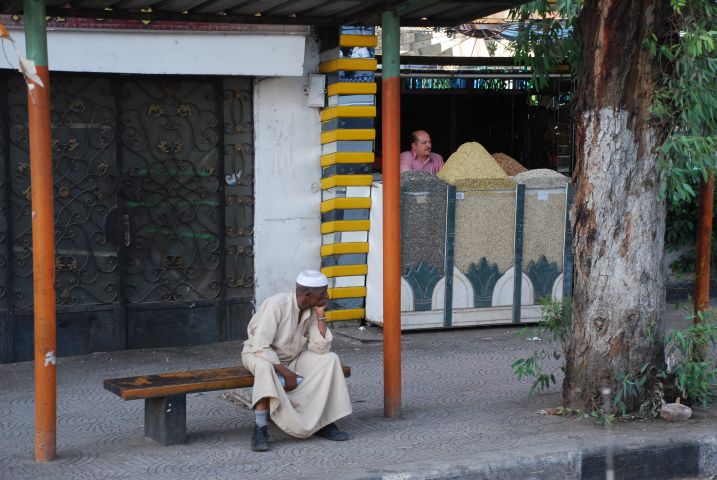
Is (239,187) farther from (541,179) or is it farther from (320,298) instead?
(320,298)

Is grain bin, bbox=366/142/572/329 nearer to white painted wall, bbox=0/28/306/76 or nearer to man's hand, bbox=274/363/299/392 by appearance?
white painted wall, bbox=0/28/306/76

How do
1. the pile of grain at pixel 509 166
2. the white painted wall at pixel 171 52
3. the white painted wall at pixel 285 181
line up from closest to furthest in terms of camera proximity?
the white painted wall at pixel 171 52 < the white painted wall at pixel 285 181 < the pile of grain at pixel 509 166

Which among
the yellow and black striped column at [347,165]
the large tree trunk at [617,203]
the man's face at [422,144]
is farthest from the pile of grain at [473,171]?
the large tree trunk at [617,203]

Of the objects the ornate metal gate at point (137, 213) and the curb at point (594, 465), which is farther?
the ornate metal gate at point (137, 213)

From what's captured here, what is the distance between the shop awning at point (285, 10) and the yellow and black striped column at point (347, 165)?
204cm

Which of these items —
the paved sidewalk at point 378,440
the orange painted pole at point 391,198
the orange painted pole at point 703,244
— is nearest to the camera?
the paved sidewalk at point 378,440

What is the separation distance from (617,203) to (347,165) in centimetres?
349

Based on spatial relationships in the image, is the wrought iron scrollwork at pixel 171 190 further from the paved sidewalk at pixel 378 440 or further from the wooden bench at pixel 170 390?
the wooden bench at pixel 170 390

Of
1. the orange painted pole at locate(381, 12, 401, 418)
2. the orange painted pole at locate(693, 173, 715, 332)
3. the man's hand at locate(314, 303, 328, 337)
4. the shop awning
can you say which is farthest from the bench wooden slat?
the orange painted pole at locate(693, 173, 715, 332)

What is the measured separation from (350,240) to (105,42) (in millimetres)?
2824

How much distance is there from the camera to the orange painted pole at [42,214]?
5.71m

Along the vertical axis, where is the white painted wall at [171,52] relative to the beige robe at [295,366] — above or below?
above

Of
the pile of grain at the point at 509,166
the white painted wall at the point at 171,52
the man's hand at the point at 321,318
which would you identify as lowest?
the man's hand at the point at 321,318

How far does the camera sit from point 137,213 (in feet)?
29.9
